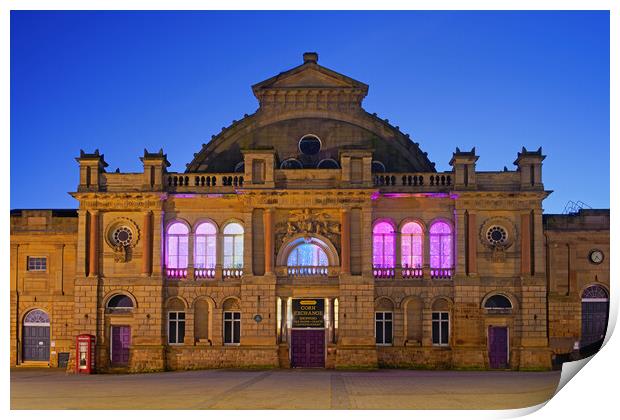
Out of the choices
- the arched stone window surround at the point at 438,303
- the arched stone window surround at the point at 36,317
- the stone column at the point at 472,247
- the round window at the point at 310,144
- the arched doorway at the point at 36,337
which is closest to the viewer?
the stone column at the point at 472,247

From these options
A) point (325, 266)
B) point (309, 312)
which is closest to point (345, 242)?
point (325, 266)

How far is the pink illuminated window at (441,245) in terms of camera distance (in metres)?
44.8

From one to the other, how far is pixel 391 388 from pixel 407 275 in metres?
11.7

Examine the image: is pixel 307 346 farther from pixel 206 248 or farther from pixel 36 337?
pixel 36 337

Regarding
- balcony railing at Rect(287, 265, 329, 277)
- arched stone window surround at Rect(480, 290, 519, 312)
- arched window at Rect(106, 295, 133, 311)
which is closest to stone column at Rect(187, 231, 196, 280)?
arched window at Rect(106, 295, 133, 311)

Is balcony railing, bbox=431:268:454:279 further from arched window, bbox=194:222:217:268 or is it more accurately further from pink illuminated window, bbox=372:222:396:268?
arched window, bbox=194:222:217:268

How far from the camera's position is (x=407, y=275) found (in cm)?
4456

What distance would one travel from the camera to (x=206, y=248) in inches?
1779

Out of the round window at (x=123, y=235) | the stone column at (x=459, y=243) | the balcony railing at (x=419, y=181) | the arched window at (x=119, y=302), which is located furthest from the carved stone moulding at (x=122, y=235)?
the stone column at (x=459, y=243)

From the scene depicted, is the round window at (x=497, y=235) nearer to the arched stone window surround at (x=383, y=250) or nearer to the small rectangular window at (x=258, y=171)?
the arched stone window surround at (x=383, y=250)

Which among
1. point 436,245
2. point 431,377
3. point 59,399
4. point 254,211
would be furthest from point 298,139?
point 59,399

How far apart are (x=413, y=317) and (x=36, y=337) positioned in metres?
21.4

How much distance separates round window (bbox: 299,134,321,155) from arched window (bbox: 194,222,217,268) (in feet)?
23.3

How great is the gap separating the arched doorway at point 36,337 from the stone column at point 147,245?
7.50 m
